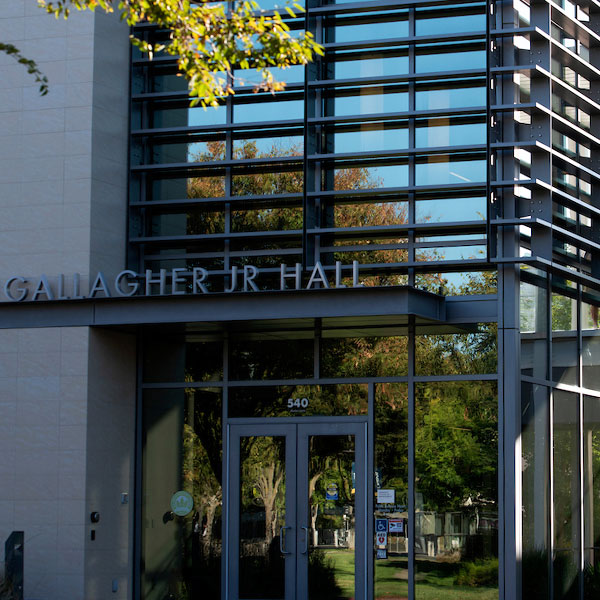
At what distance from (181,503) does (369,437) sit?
2.83 m

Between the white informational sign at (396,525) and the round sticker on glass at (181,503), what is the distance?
2814mm

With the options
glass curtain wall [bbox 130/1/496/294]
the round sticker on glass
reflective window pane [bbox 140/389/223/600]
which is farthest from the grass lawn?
glass curtain wall [bbox 130/1/496/294]

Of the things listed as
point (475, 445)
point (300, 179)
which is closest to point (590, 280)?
point (475, 445)

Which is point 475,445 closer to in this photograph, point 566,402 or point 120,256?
point 566,402

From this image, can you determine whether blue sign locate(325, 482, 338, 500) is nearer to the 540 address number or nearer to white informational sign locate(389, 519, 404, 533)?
white informational sign locate(389, 519, 404, 533)

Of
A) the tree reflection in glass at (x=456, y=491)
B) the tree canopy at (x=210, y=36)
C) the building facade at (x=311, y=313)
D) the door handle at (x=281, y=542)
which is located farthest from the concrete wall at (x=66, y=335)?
the tree canopy at (x=210, y=36)

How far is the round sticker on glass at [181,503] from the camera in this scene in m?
15.7

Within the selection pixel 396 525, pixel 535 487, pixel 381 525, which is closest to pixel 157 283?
pixel 381 525

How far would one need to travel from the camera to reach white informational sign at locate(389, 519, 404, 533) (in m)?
14.7

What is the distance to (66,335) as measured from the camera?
15.0 m

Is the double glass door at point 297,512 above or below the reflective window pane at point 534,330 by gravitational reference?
below

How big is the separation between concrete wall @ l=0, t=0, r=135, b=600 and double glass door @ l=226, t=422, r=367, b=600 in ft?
5.23

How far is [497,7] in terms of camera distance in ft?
48.8

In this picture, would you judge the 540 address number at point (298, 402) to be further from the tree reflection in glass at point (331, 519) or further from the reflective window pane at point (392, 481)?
the reflective window pane at point (392, 481)
